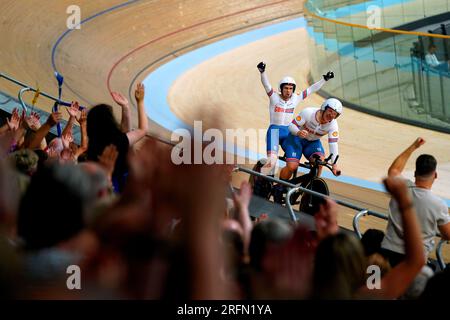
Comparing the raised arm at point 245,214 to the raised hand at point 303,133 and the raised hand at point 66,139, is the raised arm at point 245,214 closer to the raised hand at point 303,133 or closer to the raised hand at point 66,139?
the raised hand at point 66,139

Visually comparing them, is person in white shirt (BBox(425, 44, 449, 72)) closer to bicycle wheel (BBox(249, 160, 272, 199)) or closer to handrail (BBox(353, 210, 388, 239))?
bicycle wheel (BBox(249, 160, 272, 199))

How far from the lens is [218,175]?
1.47m

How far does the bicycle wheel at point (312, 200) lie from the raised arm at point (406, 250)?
10.4 feet

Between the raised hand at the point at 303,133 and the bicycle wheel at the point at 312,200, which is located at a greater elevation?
the raised hand at the point at 303,133

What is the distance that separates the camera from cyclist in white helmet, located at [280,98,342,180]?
6.25m

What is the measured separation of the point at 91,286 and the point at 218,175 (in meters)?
0.40

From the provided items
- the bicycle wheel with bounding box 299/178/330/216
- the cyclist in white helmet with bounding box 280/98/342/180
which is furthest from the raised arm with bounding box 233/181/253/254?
the cyclist in white helmet with bounding box 280/98/342/180

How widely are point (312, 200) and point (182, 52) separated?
26.0ft

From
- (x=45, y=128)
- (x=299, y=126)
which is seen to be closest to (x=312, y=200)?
(x=299, y=126)

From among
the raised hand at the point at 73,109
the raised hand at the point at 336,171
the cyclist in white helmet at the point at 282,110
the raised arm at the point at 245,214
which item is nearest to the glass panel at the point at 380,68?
the cyclist in white helmet at the point at 282,110

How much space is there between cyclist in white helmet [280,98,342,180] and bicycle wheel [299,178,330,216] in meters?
0.29

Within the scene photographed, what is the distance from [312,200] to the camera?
572cm

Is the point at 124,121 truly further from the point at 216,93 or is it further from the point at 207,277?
the point at 216,93

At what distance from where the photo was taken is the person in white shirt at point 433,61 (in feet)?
33.3
